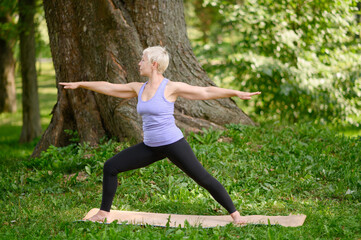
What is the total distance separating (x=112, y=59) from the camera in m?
7.18

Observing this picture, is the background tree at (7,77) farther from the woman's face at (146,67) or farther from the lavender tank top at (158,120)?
the lavender tank top at (158,120)

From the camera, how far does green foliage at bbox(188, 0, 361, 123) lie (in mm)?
9102

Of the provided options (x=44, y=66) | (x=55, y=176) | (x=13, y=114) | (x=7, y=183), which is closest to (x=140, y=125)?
(x=55, y=176)

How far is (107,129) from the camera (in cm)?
741

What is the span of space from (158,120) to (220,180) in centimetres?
174

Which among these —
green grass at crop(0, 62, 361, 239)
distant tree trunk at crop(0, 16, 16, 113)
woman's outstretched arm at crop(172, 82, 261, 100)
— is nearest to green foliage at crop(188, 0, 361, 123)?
green grass at crop(0, 62, 361, 239)

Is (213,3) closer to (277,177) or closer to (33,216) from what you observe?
(277,177)

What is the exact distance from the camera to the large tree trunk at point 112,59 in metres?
7.18

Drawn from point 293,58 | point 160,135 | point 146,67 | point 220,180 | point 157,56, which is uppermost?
point 157,56

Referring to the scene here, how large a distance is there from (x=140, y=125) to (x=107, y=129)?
0.74 meters

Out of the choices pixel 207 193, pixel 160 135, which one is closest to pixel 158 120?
pixel 160 135

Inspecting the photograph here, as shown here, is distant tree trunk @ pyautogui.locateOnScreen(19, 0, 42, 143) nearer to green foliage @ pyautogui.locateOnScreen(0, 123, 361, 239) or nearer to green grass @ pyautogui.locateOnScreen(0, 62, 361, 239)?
green grass @ pyautogui.locateOnScreen(0, 62, 361, 239)

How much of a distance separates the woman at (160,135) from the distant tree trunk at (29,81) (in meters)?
8.22

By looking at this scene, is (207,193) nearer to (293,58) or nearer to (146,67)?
(146,67)
